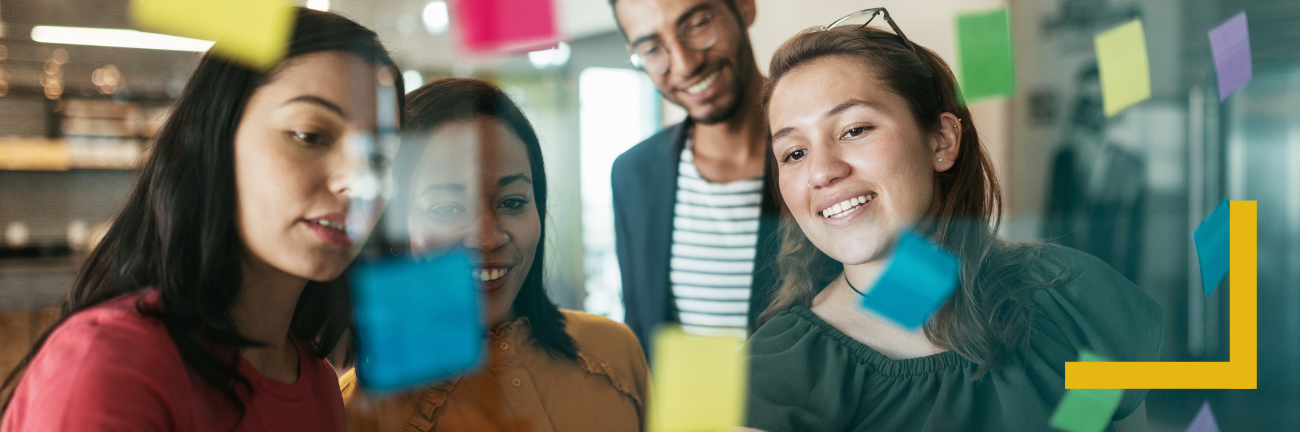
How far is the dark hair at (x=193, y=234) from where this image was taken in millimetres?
520

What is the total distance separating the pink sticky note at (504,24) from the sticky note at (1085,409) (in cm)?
59

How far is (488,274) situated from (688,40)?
278 millimetres

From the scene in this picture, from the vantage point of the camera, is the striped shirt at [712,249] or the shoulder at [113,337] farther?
the striped shirt at [712,249]

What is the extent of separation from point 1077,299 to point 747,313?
1.02ft

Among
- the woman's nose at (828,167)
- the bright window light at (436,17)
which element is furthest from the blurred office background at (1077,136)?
the woman's nose at (828,167)

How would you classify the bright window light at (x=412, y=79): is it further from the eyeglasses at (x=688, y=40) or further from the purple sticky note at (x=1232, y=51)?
the purple sticky note at (x=1232, y=51)

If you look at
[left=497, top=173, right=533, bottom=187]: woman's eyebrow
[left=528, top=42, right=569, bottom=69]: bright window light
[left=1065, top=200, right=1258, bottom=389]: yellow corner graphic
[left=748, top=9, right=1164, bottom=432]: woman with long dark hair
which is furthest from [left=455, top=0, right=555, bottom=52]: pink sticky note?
[left=1065, top=200, right=1258, bottom=389]: yellow corner graphic

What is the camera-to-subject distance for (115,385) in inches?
18.1

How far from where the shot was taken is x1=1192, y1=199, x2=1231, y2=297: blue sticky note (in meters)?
0.77

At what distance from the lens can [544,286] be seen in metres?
0.68

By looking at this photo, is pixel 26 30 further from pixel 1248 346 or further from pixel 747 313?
pixel 1248 346

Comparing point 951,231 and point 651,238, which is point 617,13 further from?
point 951,231

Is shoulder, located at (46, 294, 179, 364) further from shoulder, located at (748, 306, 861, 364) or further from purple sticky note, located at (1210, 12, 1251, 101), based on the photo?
purple sticky note, located at (1210, 12, 1251, 101)

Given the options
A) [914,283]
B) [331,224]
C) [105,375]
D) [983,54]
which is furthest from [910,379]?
[105,375]
